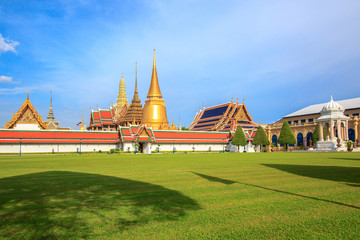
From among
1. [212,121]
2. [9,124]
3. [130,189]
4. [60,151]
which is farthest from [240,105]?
[130,189]

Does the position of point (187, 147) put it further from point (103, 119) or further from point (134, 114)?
point (103, 119)

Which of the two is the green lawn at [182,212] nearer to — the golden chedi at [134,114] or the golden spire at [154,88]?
the golden chedi at [134,114]

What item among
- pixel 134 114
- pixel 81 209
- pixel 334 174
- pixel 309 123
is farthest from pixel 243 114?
pixel 81 209

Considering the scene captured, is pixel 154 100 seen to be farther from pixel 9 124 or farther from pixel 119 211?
pixel 119 211

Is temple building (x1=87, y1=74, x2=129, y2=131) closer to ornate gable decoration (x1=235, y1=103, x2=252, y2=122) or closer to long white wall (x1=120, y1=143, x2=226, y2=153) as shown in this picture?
long white wall (x1=120, y1=143, x2=226, y2=153)

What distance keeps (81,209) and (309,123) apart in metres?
74.2

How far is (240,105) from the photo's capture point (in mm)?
78562

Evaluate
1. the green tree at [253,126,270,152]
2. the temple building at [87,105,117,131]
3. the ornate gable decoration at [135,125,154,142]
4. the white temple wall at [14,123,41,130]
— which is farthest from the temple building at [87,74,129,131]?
the green tree at [253,126,270,152]

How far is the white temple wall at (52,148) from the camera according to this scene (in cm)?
4922

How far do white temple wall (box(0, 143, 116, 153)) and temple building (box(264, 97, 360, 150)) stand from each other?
43.6 m

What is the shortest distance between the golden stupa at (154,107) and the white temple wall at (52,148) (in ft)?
77.2

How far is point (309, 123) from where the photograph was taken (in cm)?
7225

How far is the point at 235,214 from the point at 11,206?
216 inches

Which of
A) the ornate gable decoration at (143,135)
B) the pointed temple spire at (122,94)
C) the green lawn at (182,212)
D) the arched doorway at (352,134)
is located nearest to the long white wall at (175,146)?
the ornate gable decoration at (143,135)
